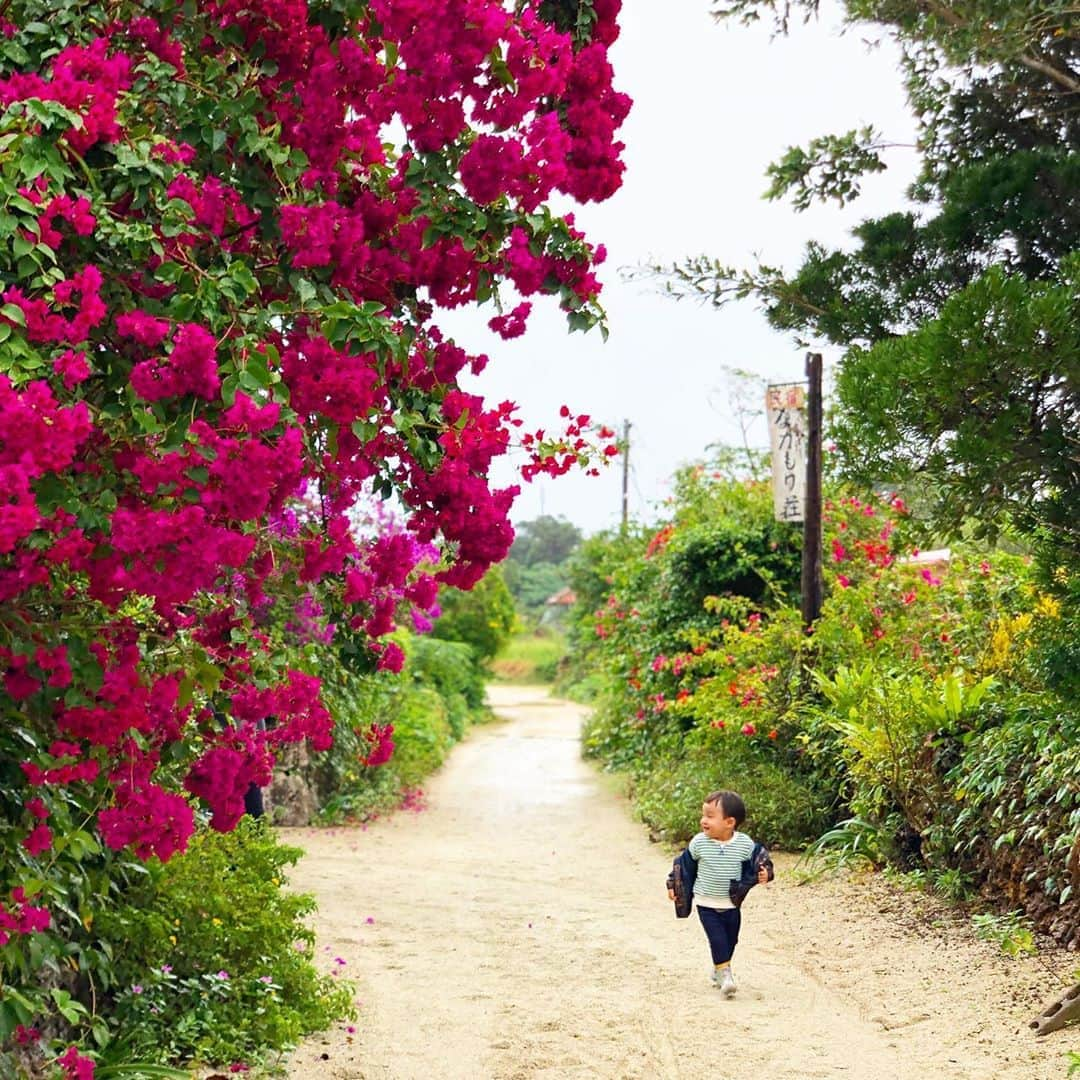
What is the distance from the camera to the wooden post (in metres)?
10.8

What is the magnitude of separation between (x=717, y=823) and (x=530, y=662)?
3461 cm

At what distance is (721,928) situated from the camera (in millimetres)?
6016

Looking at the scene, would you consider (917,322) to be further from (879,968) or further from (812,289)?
(879,968)

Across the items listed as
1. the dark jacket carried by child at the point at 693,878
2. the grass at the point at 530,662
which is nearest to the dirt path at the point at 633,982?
the dark jacket carried by child at the point at 693,878

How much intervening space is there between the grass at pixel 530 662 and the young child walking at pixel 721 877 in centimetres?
2983

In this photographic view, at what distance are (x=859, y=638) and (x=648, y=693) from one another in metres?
4.29

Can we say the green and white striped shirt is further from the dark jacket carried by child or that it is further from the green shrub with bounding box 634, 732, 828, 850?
the green shrub with bounding box 634, 732, 828, 850

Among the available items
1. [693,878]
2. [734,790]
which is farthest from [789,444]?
[693,878]

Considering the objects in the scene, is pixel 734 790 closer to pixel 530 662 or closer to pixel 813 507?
pixel 813 507

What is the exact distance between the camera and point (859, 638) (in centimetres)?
978

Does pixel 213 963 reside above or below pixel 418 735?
above

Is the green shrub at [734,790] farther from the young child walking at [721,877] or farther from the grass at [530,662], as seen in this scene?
the grass at [530,662]

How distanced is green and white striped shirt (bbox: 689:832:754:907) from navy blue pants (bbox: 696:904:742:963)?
41 millimetres

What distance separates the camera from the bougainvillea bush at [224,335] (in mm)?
2703
